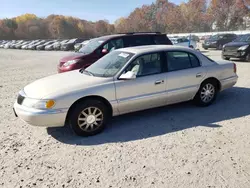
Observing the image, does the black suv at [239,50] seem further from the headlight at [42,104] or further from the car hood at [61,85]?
the headlight at [42,104]

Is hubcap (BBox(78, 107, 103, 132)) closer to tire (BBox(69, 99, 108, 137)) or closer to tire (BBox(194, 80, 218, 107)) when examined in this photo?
tire (BBox(69, 99, 108, 137))

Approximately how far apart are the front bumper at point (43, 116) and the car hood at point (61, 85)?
25 cm

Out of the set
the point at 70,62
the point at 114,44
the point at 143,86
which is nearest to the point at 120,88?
the point at 143,86

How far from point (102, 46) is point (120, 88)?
12.5ft

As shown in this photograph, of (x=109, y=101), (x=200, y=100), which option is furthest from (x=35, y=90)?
(x=200, y=100)

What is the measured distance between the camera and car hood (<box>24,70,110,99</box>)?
3709 millimetres

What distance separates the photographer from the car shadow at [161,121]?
152 inches

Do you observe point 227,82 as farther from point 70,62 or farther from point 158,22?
point 158,22

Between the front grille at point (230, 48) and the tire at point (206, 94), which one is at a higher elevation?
the front grille at point (230, 48)

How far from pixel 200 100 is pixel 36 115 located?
3.51m

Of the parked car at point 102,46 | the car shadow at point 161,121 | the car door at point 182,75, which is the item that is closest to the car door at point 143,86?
the car door at point 182,75

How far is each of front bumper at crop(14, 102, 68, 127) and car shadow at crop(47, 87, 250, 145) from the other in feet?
1.30

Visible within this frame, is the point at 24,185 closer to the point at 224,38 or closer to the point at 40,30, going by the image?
the point at 224,38

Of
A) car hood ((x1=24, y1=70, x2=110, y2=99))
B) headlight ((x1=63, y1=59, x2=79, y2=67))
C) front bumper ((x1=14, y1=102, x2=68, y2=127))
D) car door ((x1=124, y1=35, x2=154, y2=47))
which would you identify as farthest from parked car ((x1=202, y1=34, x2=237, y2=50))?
front bumper ((x1=14, y1=102, x2=68, y2=127))
